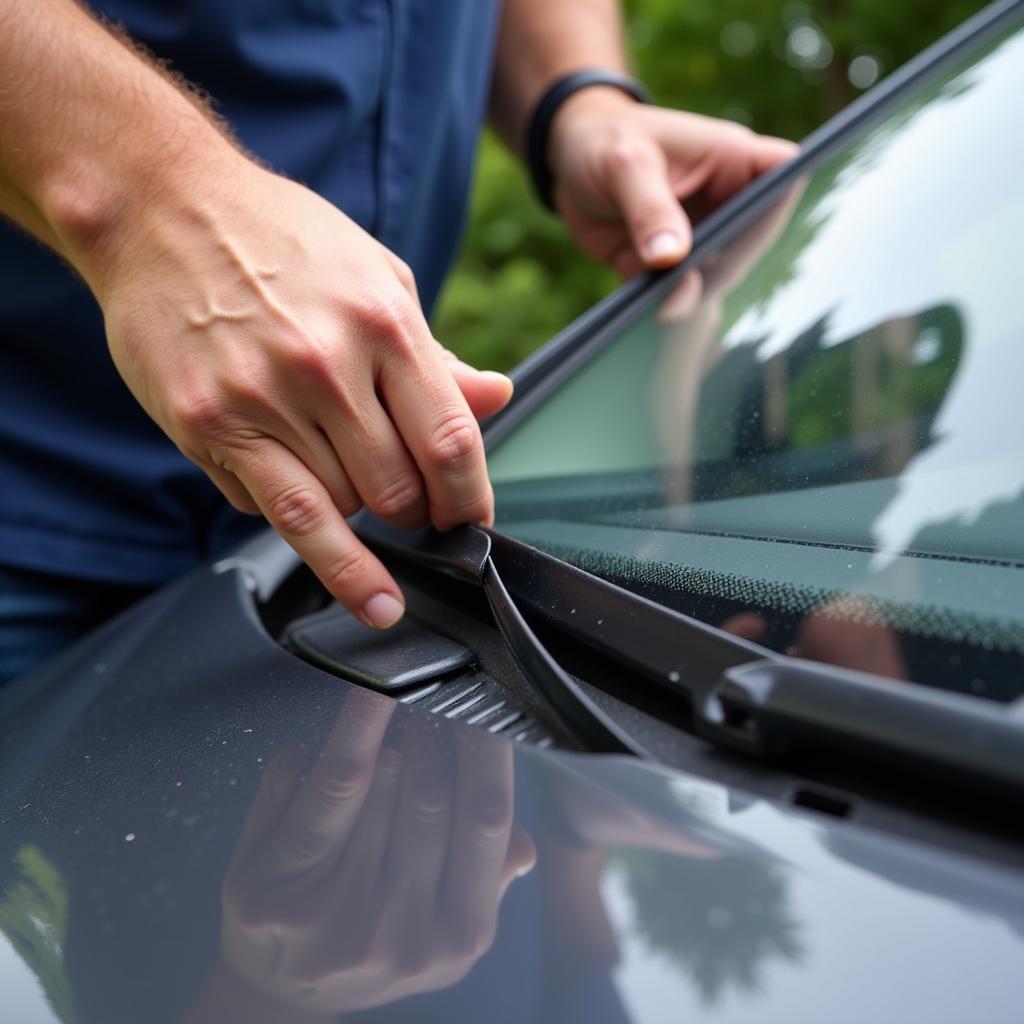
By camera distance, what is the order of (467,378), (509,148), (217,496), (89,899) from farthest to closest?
(509,148) → (217,496) → (467,378) → (89,899)

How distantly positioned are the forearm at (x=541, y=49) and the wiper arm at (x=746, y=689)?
1.59 m

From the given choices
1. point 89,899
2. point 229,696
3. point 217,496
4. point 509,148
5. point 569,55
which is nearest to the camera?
point 89,899

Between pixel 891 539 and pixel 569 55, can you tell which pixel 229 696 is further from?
pixel 569 55

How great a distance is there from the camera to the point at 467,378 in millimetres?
1059

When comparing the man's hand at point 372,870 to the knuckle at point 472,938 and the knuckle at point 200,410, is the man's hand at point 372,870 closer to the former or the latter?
the knuckle at point 472,938

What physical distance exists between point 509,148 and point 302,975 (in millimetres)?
2271

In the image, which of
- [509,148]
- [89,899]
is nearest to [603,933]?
[89,899]

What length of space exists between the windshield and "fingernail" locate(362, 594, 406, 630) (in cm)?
15

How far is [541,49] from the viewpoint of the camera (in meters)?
2.33

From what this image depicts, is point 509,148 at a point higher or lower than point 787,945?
lower

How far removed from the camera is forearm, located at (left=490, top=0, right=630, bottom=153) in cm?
229

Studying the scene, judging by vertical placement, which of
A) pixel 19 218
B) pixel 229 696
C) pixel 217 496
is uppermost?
pixel 19 218

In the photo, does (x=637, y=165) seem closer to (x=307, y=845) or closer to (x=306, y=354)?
(x=306, y=354)

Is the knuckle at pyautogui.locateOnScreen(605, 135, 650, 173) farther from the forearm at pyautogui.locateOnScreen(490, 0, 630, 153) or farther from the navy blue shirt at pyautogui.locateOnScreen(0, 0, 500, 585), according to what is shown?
the forearm at pyautogui.locateOnScreen(490, 0, 630, 153)
